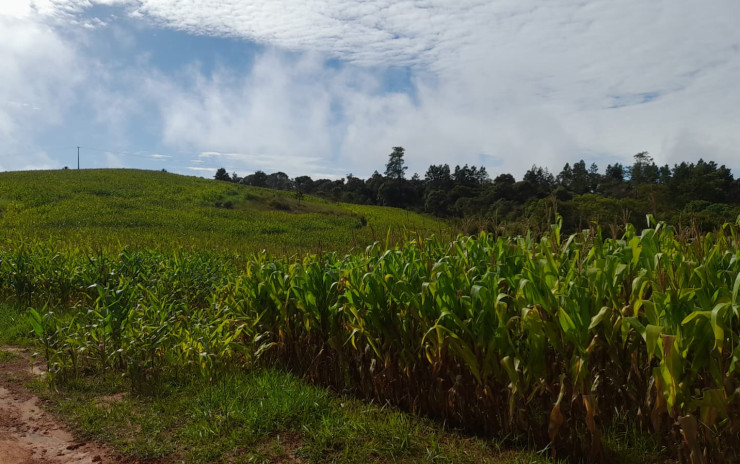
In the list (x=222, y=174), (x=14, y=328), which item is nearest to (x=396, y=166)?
(x=222, y=174)

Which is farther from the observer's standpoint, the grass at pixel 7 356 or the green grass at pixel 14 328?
the green grass at pixel 14 328

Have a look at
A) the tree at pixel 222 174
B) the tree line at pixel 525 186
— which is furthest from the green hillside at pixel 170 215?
the tree at pixel 222 174

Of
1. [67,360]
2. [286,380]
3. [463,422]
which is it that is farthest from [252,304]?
[463,422]

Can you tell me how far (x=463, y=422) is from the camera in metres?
3.61

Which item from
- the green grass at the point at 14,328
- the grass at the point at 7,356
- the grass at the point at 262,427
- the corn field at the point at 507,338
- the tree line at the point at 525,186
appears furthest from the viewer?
the tree line at the point at 525,186

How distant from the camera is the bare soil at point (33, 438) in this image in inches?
135

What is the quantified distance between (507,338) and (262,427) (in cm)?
188

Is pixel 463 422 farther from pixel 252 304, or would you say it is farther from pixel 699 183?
pixel 699 183

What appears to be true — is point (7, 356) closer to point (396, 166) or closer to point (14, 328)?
point (14, 328)

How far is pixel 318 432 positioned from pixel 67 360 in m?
3.11

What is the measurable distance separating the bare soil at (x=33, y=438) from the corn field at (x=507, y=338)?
1.39 ft

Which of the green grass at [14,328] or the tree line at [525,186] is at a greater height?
the tree line at [525,186]

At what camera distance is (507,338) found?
10.6ft

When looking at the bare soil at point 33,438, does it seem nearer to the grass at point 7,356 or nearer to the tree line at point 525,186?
the grass at point 7,356
